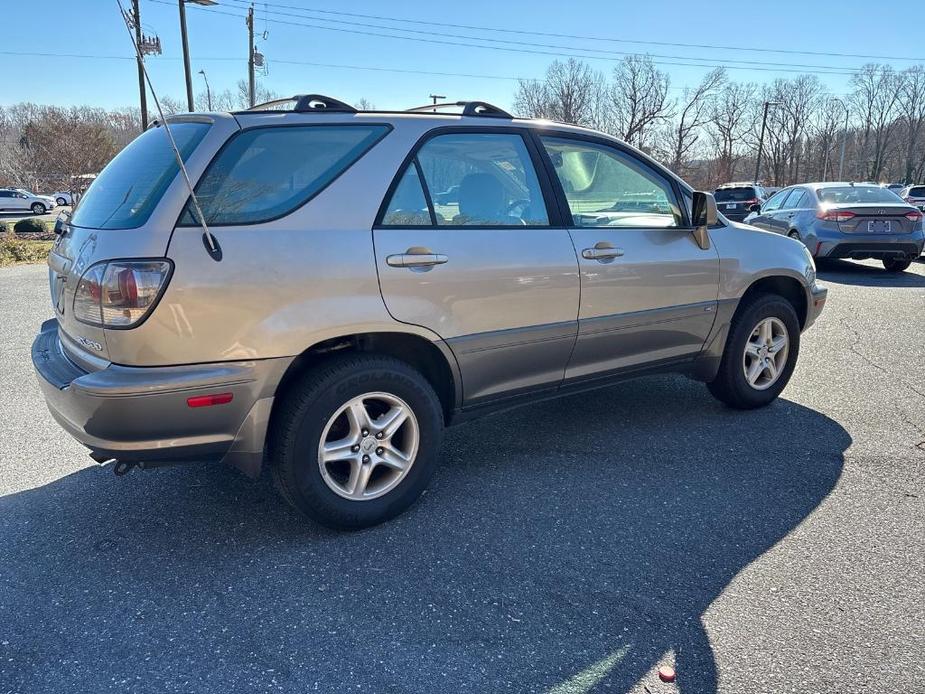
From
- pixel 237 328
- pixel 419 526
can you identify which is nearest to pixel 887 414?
pixel 419 526

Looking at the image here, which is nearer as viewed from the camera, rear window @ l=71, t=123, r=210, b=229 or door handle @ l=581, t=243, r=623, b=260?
rear window @ l=71, t=123, r=210, b=229

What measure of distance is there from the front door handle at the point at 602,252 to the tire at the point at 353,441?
3.75ft

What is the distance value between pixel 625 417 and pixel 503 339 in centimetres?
157

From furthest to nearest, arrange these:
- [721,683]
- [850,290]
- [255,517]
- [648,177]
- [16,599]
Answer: [850,290] < [648,177] < [255,517] < [16,599] < [721,683]

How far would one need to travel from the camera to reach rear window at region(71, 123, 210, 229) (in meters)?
2.66

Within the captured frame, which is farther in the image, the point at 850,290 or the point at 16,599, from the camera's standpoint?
the point at 850,290

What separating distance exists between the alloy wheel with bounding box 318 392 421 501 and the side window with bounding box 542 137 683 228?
1443 mm

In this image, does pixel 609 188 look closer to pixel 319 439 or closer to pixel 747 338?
pixel 747 338

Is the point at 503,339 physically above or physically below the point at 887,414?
above

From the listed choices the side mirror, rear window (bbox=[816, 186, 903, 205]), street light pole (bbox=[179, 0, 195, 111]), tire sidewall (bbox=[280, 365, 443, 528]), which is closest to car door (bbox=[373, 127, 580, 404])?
tire sidewall (bbox=[280, 365, 443, 528])

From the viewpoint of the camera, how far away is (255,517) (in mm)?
3164

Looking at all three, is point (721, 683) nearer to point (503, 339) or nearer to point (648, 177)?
point (503, 339)

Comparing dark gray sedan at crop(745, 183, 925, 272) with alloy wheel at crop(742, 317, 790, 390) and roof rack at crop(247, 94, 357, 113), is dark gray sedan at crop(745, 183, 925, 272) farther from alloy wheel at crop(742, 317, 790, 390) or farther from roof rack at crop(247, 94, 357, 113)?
roof rack at crop(247, 94, 357, 113)

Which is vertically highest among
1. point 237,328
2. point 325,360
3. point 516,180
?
point 516,180
